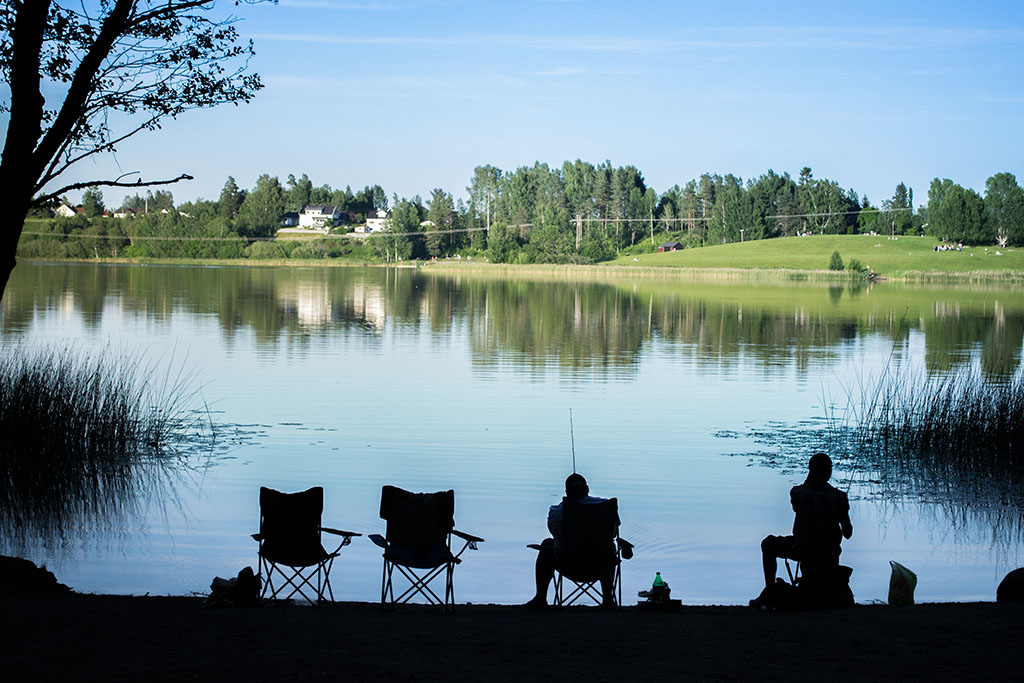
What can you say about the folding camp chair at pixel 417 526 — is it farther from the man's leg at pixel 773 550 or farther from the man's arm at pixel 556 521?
the man's leg at pixel 773 550

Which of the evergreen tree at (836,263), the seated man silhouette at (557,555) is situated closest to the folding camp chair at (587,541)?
the seated man silhouette at (557,555)

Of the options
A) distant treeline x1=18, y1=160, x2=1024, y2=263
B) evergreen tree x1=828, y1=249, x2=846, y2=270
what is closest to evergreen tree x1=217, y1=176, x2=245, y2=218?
distant treeline x1=18, y1=160, x2=1024, y2=263

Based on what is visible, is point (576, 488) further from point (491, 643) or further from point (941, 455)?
point (941, 455)

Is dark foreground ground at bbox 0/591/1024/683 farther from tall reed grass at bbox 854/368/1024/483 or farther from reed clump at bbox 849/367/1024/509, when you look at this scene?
tall reed grass at bbox 854/368/1024/483

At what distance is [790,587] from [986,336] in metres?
27.8

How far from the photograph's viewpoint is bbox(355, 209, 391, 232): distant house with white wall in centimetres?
15123

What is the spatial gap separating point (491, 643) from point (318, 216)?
15746 cm

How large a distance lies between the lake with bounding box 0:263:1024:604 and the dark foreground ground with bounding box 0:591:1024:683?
4.71ft

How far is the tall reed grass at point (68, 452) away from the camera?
9.04 m

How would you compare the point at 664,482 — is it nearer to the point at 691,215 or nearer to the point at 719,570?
the point at 719,570

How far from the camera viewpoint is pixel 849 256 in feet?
337

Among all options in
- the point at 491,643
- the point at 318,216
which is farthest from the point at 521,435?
the point at 318,216

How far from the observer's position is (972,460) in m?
12.3

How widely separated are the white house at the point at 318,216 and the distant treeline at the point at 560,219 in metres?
2.67
